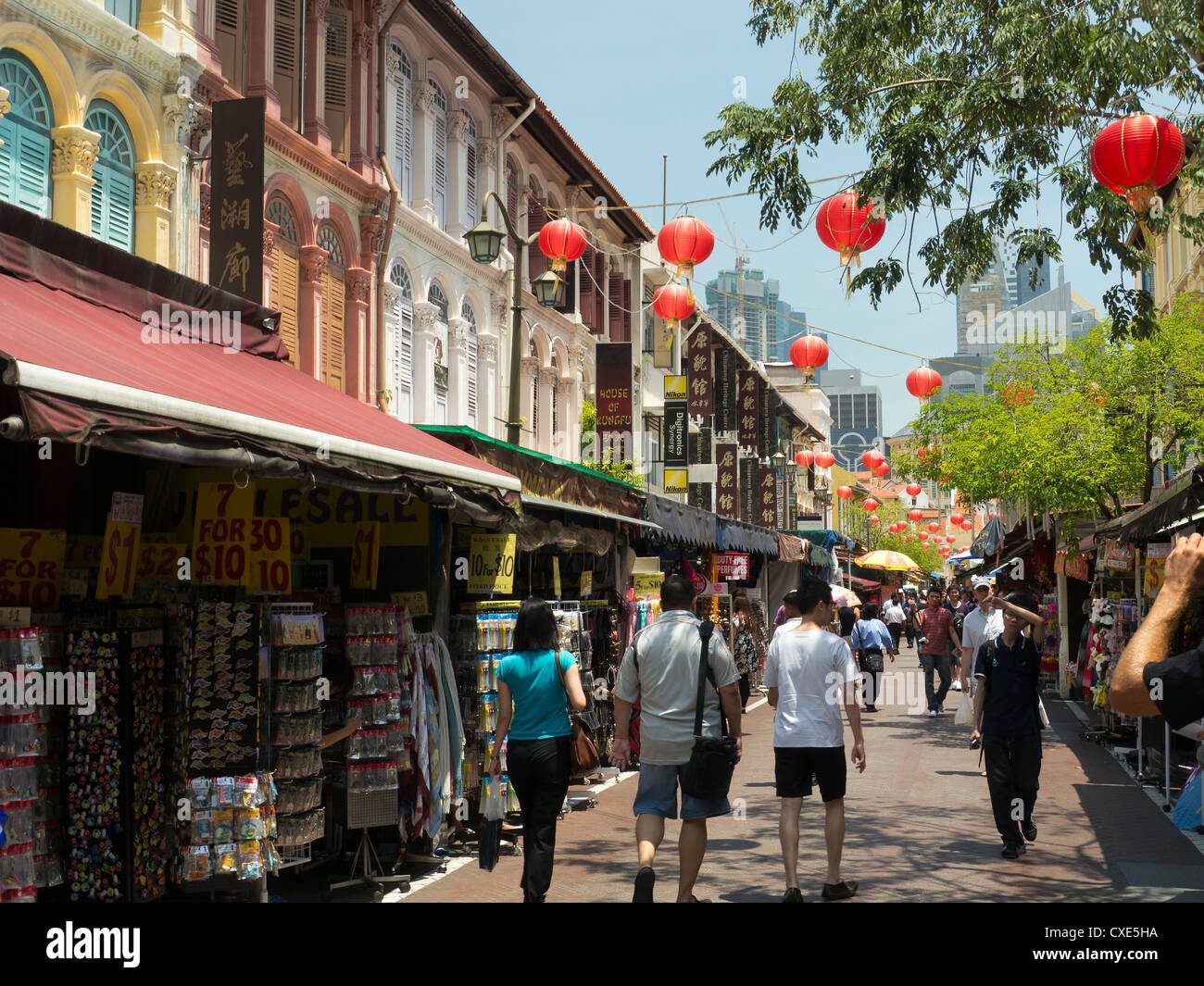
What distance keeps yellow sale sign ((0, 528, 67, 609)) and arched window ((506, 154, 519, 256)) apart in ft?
55.7

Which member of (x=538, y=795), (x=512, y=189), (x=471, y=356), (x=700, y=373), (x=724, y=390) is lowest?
(x=538, y=795)

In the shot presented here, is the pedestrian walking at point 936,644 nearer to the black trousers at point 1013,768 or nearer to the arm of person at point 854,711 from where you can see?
the black trousers at point 1013,768

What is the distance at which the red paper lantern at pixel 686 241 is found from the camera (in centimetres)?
1434

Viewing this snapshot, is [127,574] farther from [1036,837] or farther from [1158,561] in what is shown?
[1158,561]

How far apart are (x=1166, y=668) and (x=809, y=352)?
15.5 m

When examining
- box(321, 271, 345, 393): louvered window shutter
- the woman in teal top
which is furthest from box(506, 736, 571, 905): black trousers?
box(321, 271, 345, 393): louvered window shutter

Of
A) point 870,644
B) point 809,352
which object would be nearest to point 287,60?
point 809,352

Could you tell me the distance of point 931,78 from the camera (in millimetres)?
10414

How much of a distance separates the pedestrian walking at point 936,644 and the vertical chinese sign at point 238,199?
12224 mm

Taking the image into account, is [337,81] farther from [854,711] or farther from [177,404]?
[854,711]

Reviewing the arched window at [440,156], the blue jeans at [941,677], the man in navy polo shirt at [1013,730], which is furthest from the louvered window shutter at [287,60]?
the blue jeans at [941,677]

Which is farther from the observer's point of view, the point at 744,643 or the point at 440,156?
the point at 744,643

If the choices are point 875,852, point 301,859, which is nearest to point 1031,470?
point 875,852

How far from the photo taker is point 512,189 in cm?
2344
